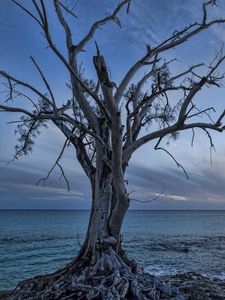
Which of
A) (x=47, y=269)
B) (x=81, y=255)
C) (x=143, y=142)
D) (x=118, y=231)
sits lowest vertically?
(x=47, y=269)

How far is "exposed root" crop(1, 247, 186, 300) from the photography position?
24.4ft

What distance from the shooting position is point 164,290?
811 cm

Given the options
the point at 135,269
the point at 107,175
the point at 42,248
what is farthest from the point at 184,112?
the point at 42,248

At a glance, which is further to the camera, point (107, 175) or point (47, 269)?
point (47, 269)

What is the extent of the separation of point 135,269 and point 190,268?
1254cm

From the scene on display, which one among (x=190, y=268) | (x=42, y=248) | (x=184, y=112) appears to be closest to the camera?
(x=184, y=112)

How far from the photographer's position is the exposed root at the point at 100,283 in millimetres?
7430

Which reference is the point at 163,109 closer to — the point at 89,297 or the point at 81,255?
the point at 81,255

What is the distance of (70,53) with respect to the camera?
9414 mm

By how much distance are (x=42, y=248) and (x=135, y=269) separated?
24.2 metres

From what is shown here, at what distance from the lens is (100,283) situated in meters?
7.68

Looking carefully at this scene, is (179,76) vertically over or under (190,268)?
over

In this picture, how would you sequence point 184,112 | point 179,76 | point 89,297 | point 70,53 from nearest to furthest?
point 89,297, point 184,112, point 70,53, point 179,76

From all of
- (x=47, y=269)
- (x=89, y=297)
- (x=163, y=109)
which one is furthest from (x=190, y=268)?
(x=89, y=297)
